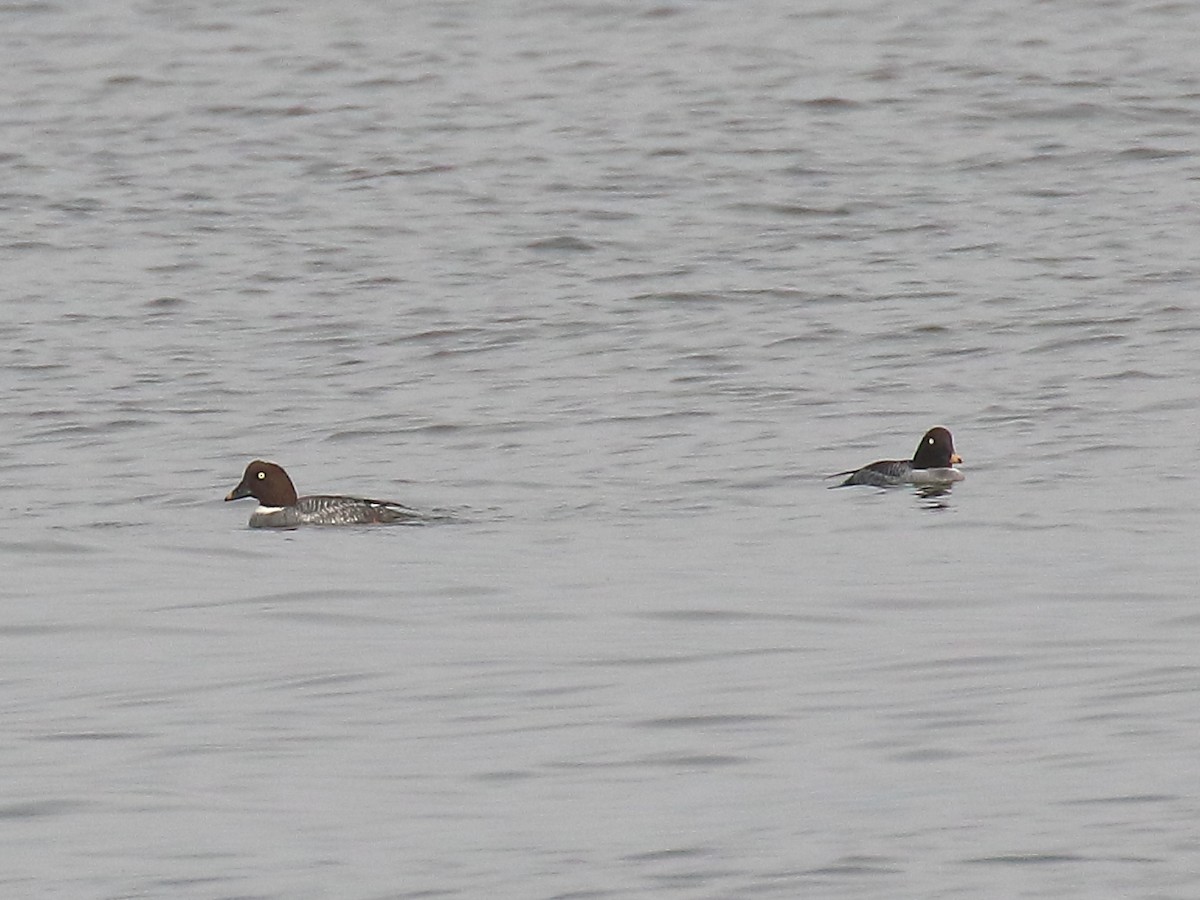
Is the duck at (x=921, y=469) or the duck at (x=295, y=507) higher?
the duck at (x=295, y=507)

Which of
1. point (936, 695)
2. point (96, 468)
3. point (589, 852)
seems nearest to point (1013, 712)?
point (936, 695)

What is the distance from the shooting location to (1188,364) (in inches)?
786

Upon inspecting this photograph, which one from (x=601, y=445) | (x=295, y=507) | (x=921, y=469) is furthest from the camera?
(x=601, y=445)

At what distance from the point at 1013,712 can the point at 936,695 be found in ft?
1.47

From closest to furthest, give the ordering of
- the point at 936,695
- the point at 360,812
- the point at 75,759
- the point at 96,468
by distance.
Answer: the point at 360,812 < the point at 75,759 < the point at 936,695 < the point at 96,468

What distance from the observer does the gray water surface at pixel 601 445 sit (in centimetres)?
841

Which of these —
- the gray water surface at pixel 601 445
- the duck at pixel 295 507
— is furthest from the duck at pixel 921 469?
the duck at pixel 295 507

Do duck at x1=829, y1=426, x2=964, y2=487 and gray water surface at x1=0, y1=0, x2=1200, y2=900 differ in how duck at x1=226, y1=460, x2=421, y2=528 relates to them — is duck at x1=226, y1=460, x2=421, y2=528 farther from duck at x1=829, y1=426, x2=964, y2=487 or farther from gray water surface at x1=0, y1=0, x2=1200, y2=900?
duck at x1=829, y1=426, x2=964, y2=487

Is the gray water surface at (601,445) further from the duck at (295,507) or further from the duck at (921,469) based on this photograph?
the duck at (295,507)

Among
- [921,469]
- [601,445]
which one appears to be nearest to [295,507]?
[601,445]

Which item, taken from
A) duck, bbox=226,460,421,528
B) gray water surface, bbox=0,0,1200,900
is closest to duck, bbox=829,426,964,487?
gray water surface, bbox=0,0,1200,900

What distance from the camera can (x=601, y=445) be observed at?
1795 centimetres

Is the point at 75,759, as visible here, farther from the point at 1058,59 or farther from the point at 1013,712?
the point at 1058,59

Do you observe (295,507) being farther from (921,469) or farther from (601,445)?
(921,469)
